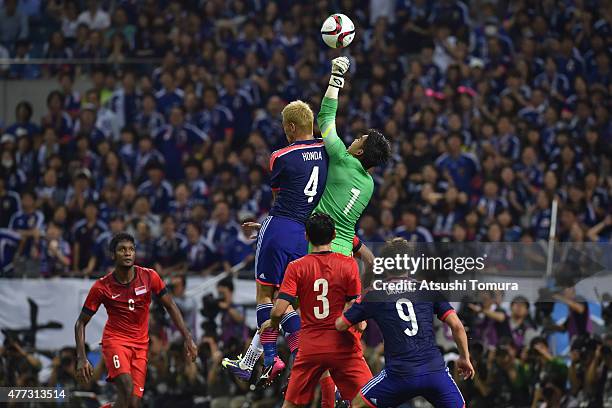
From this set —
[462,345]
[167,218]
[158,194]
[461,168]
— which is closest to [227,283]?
[167,218]

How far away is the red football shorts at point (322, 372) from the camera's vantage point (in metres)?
12.2

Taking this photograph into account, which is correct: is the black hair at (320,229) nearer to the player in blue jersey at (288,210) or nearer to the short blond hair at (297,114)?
the player in blue jersey at (288,210)

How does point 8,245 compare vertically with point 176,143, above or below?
below

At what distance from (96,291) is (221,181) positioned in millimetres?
7807

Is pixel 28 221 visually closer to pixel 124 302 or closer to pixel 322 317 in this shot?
pixel 124 302

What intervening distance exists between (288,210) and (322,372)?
68.6 inches

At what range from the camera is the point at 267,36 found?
81.4 feet

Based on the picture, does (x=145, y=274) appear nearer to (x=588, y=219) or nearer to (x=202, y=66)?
(x=588, y=219)

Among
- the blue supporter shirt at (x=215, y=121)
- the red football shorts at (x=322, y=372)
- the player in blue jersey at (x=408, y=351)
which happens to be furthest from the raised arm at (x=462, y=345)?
the blue supporter shirt at (x=215, y=121)

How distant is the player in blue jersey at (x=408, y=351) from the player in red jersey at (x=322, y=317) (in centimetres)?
26

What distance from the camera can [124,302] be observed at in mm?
13992

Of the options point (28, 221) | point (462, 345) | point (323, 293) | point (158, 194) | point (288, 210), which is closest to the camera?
point (462, 345)

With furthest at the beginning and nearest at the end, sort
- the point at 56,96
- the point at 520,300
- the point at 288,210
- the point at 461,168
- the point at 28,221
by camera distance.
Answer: the point at 56,96, the point at 28,221, the point at 461,168, the point at 520,300, the point at 288,210

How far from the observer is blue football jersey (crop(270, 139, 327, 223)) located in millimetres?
12969
